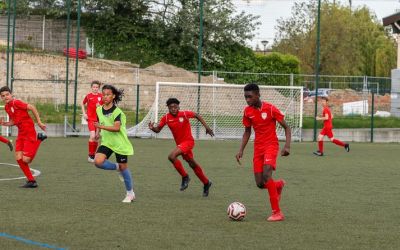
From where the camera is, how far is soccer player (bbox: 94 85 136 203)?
39.9 ft

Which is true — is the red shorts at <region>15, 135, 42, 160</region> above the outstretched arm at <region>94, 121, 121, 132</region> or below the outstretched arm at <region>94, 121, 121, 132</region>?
below

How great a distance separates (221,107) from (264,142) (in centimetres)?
2028

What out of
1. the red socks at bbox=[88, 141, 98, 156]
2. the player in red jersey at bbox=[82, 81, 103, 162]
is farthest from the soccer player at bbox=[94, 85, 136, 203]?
the player in red jersey at bbox=[82, 81, 103, 162]

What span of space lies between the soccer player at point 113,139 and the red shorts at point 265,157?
222 centimetres

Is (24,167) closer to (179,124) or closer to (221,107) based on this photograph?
(179,124)

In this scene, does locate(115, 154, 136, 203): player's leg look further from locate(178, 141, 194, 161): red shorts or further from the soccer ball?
the soccer ball

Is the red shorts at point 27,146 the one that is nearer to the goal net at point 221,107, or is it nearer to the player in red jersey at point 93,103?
the player in red jersey at point 93,103

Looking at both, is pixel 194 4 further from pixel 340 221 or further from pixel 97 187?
pixel 340 221

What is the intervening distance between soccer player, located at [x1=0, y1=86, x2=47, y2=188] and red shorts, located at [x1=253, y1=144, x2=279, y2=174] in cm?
440

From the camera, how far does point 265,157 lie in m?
10.7

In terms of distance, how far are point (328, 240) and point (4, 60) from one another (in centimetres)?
2814

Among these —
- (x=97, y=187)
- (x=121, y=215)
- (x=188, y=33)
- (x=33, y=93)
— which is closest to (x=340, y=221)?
(x=121, y=215)

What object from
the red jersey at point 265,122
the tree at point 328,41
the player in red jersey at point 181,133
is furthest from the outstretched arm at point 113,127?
the tree at point 328,41

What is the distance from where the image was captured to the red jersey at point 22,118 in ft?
46.0
